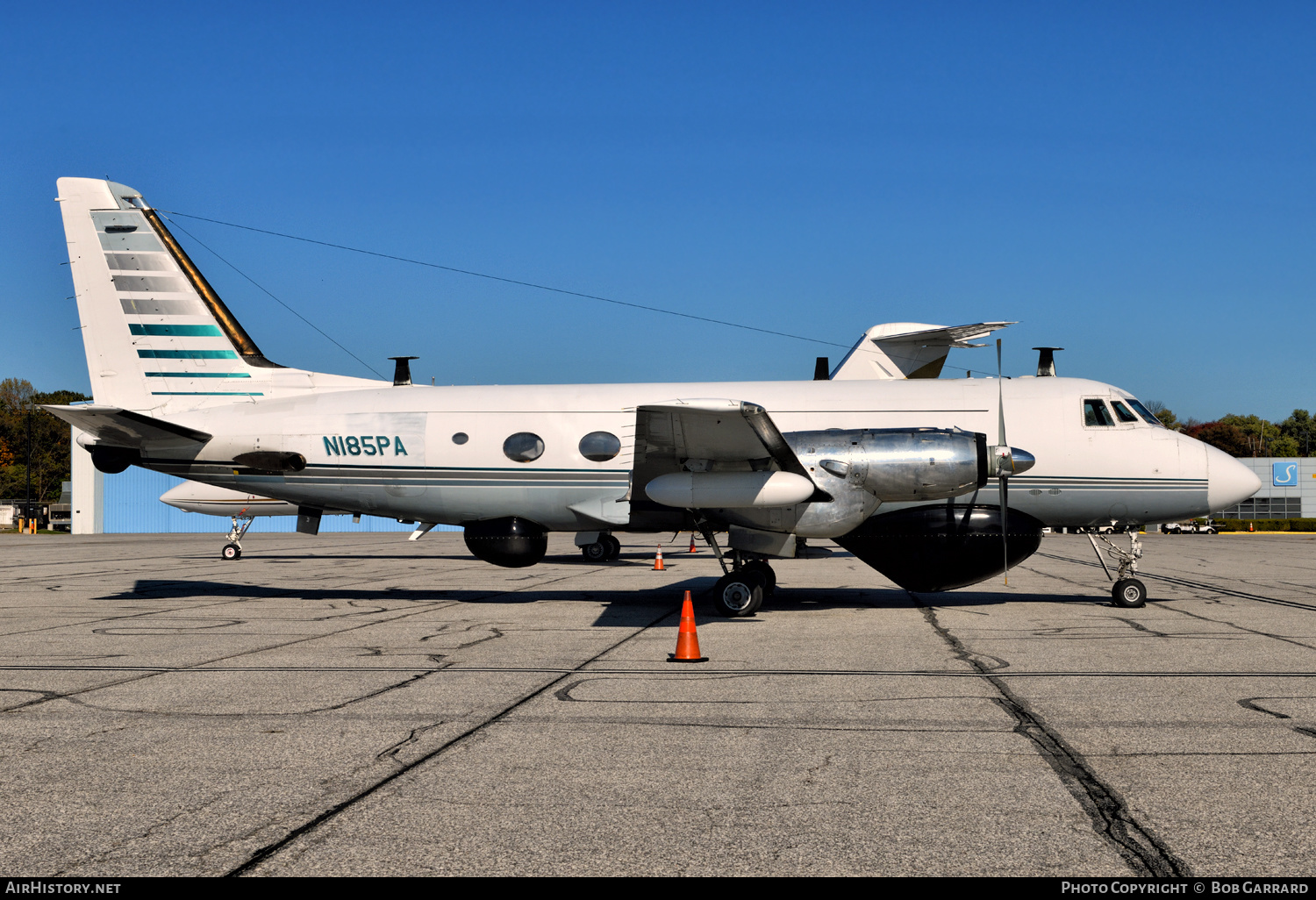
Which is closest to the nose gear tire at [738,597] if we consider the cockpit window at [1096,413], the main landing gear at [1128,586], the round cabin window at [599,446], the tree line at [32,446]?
the round cabin window at [599,446]

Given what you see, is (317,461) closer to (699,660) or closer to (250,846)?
(699,660)

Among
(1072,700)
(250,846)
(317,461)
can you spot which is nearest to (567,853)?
(250,846)

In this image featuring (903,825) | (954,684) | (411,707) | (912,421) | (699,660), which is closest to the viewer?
(903,825)

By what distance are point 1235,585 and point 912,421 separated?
32.6ft

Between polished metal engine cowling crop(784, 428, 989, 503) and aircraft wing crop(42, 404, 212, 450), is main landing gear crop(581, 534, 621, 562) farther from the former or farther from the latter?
polished metal engine cowling crop(784, 428, 989, 503)

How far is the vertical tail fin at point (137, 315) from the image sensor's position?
1786 centimetres

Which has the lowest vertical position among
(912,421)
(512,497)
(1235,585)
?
(1235,585)

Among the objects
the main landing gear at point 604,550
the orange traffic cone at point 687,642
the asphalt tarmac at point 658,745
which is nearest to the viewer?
the asphalt tarmac at point 658,745

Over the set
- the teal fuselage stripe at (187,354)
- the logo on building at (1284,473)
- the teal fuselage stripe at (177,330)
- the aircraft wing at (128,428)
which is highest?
the teal fuselage stripe at (177,330)

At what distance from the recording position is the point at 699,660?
10.5 meters

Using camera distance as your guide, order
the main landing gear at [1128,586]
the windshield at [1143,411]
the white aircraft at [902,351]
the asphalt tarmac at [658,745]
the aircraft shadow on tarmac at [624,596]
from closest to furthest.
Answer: the asphalt tarmac at [658,745]
the main landing gear at [1128,586]
the windshield at [1143,411]
the aircraft shadow on tarmac at [624,596]
the white aircraft at [902,351]

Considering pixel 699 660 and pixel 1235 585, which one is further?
pixel 1235 585

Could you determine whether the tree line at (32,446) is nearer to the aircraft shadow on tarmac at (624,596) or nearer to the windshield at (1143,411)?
the aircraft shadow on tarmac at (624,596)

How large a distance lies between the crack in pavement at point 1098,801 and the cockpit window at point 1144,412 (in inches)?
380
